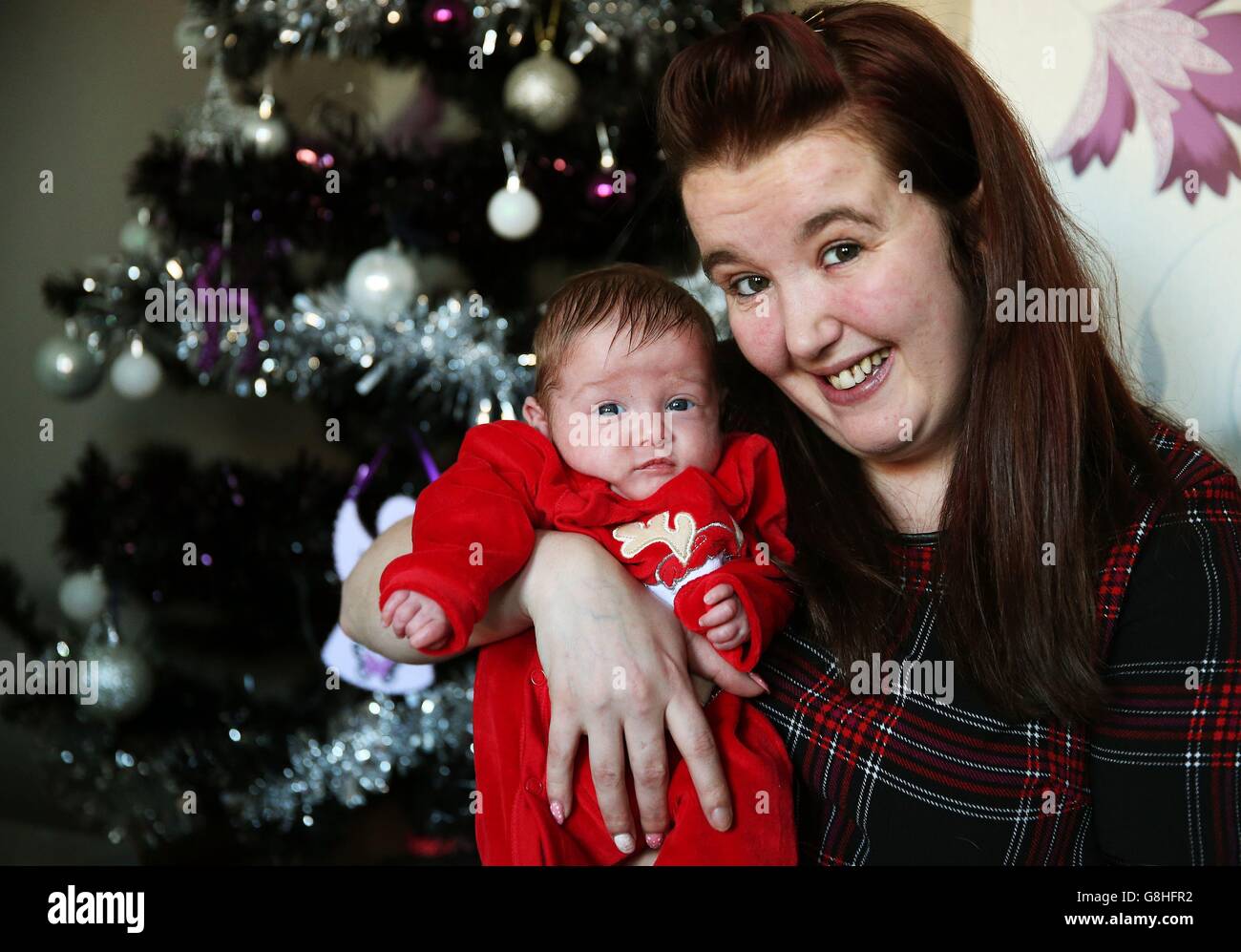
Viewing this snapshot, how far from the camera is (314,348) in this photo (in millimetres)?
2389

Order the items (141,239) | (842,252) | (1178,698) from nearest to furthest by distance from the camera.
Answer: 1. (1178,698)
2. (842,252)
3. (141,239)

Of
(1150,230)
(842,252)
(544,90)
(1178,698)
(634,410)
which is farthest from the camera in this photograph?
(544,90)

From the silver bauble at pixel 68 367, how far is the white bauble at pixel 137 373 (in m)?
0.06

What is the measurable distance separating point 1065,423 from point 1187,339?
670 millimetres

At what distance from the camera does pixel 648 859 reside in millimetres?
1248

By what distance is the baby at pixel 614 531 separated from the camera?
1.20m

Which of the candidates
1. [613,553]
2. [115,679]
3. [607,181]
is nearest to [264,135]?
[607,181]

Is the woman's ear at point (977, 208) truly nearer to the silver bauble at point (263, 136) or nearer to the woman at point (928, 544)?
the woman at point (928, 544)

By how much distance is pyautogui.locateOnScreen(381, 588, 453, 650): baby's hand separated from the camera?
115 cm

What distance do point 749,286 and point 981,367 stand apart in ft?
0.94

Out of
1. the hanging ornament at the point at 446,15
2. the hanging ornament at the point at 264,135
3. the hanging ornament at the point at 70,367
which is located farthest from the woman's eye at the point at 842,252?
the hanging ornament at the point at 70,367

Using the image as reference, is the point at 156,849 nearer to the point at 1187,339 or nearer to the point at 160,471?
the point at 160,471

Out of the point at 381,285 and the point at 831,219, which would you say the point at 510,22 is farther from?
the point at 831,219

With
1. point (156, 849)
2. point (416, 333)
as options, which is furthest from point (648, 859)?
point (156, 849)
